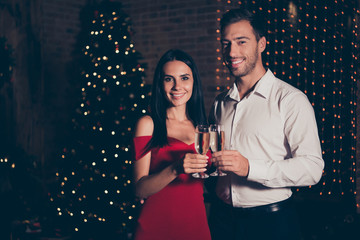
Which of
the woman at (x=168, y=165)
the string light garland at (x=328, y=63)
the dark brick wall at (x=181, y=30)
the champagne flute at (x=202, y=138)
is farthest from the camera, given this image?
the dark brick wall at (x=181, y=30)

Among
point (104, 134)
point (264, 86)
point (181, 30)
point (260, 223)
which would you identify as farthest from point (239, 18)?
point (181, 30)

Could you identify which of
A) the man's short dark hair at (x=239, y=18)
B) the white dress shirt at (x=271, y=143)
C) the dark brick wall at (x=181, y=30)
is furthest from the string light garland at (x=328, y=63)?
the white dress shirt at (x=271, y=143)

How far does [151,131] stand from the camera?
2301 millimetres

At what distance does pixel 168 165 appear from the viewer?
7.46 ft

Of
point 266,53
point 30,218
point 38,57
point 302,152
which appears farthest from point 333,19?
point 30,218

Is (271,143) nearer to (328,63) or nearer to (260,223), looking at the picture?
(260,223)

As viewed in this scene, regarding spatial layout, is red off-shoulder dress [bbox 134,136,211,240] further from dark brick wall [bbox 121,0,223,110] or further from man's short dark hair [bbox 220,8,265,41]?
dark brick wall [bbox 121,0,223,110]

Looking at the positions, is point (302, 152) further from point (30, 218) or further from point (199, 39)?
point (30, 218)

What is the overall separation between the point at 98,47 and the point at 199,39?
121 centimetres

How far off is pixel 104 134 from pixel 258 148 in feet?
8.32

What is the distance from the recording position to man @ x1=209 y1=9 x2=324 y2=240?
2.05 m

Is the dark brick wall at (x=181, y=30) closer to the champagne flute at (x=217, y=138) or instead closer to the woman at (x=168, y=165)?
the woman at (x=168, y=165)

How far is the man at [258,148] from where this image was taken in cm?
205

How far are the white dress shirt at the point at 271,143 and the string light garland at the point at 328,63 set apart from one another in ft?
6.95
